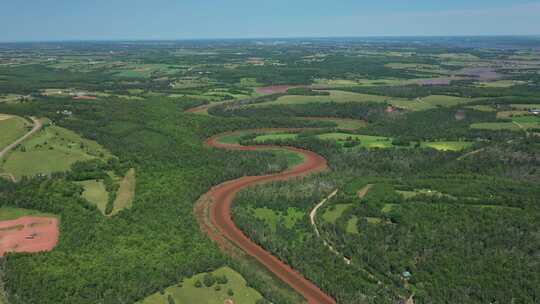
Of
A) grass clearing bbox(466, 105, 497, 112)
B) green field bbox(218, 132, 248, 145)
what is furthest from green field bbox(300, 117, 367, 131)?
grass clearing bbox(466, 105, 497, 112)

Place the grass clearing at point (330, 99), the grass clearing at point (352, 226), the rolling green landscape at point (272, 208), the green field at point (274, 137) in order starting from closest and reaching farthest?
the rolling green landscape at point (272, 208) < the grass clearing at point (352, 226) < the green field at point (274, 137) < the grass clearing at point (330, 99)

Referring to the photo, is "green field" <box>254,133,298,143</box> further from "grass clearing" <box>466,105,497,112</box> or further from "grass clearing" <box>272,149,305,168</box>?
"grass clearing" <box>466,105,497,112</box>

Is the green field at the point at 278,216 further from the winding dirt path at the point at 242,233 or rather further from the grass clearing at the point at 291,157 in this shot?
the grass clearing at the point at 291,157

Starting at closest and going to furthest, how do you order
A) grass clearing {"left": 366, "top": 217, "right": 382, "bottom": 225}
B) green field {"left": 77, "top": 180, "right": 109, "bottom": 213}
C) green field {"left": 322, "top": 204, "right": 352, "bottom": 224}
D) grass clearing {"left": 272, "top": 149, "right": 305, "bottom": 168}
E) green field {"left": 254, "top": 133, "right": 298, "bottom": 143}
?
grass clearing {"left": 366, "top": 217, "right": 382, "bottom": 225} < green field {"left": 322, "top": 204, "right": 352, "bottom": 224} < green field {"left": 77, "top": 180, "right": 109, "bottom": 213} < grass clearing {"left": 272, "top": 149, "right": 305, "bottom": 168} < green field {"left": 254, "top": 133, "right": 298, "bottom": 143}

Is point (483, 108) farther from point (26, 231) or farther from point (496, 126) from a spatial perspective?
point (26, 231)

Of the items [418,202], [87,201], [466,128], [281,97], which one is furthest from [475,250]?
[281,97]

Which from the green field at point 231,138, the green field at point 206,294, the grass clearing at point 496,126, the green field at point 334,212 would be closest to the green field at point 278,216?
the green field at point 334,212
